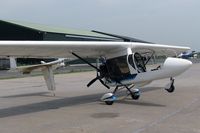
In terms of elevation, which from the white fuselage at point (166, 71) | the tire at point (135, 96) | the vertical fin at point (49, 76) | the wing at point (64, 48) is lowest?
the tire at point (135, 96)

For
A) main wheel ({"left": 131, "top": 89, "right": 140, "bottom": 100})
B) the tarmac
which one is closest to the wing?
main wheel ({"left": 131, "top": 89, "right": 140, "bottom": 100})

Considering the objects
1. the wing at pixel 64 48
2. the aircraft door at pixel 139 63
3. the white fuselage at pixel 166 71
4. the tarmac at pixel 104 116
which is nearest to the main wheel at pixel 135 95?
the tarmac at pixel 104 116

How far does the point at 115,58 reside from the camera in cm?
1298

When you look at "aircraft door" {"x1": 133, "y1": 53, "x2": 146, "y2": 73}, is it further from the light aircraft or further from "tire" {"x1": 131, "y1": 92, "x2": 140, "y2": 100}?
"tire" {"x1": 131, "y1": 92, "x2": 140, "y2": 100}

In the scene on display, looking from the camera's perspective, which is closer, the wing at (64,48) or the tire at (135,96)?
the wing at (64,48)

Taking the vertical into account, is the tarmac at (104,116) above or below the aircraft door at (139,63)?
below

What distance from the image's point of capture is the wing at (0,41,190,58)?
1023cm

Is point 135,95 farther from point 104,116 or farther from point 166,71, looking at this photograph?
point 104,116

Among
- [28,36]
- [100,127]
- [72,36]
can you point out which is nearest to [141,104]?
[100,127]

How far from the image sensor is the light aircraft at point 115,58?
10.9 meters

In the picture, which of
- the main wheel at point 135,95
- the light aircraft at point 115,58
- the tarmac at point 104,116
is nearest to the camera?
the tarmac at point 104,116

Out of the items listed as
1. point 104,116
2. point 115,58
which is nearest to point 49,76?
point 115,58

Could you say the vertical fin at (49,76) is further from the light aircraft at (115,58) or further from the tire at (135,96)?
the tire at (135,96)

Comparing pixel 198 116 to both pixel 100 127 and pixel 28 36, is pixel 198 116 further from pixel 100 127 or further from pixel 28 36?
pixel 28 36
